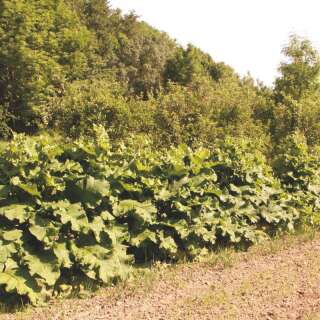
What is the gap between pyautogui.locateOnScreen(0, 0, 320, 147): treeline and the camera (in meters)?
13.1

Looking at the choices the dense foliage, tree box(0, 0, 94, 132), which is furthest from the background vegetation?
tree box(0, 0, 94, 132)

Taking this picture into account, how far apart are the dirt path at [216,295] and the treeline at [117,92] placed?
5.26 m

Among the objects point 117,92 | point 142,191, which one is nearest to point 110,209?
point 142,191

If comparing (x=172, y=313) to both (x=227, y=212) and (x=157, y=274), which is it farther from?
(x=227, y=212)

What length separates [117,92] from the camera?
58.1 feet

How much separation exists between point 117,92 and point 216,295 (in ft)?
44.1

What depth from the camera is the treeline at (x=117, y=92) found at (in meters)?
13.1

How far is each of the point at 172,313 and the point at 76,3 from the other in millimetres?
40377

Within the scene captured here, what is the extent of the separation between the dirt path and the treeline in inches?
207

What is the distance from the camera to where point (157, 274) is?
556 centimetres

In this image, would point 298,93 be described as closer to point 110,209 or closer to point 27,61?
point 27,61

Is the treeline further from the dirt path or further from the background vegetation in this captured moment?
the dirt path

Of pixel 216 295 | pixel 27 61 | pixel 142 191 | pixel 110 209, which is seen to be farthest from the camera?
pixel 27 61

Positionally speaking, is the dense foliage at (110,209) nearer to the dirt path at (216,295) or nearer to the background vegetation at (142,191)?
the background vegetation at (142,191)
